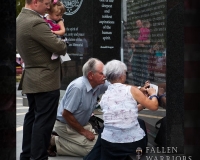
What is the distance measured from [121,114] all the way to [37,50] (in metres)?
1.05

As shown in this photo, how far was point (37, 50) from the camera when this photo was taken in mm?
4750

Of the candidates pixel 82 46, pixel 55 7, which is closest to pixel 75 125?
pixel 55 7

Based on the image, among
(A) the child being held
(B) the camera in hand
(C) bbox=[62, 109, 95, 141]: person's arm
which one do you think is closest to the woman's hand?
(B) the camera in hand

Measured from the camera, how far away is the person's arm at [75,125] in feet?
17.9

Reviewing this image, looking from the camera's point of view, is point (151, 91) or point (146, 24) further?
point (146, 24)

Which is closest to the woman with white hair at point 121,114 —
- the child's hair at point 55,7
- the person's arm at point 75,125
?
the person's arm at point 75,125

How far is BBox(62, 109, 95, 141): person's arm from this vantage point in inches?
215

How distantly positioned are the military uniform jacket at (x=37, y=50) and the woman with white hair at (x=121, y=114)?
559 mm

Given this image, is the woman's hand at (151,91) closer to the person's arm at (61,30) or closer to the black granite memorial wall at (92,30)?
the person's arm at (61,30)

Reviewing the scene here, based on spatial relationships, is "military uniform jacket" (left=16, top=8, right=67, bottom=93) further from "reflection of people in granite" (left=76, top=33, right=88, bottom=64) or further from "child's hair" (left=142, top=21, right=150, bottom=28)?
"reflection of people in granite" (left=76, top=33, right=88, bottom=64)

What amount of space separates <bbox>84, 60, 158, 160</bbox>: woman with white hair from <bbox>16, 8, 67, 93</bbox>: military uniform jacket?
22.0 inches

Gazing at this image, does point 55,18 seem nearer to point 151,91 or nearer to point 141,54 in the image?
point 141,54

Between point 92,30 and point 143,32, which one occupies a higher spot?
point 92,30

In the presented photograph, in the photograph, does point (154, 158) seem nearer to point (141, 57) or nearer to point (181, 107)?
point (181, 107)
